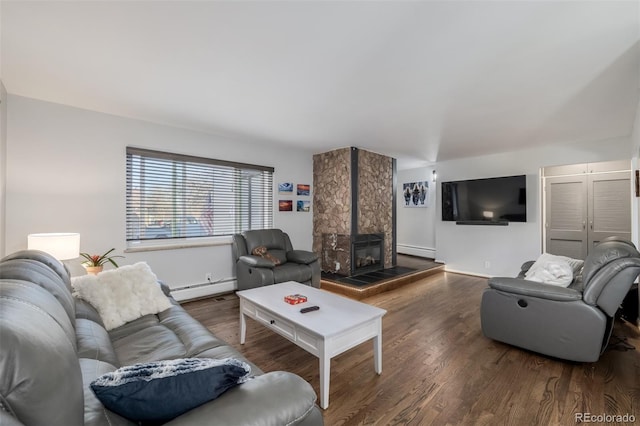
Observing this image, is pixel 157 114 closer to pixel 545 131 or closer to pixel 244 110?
pixel 244 110

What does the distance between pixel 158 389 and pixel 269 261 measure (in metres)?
2.79

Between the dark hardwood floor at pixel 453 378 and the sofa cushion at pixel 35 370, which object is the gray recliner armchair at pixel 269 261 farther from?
the sofa cushion at pixel 35 370

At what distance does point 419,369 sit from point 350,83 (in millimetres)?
2402

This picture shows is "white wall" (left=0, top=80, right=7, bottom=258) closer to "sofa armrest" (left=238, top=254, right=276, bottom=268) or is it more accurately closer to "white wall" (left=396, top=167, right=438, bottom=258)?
"sofa armrest" (left=238, top=254, right=276, bottom=268)

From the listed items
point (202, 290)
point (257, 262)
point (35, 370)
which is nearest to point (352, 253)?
point (257, 262)

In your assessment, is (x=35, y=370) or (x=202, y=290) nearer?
(x=35, y=370)

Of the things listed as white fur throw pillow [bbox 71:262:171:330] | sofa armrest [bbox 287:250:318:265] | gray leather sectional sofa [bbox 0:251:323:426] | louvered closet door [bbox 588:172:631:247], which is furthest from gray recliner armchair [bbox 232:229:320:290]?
louvered closet door [bbox 588:172:631:247]

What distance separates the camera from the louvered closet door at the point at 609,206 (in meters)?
4.34

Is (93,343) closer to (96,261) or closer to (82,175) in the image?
(96,261)

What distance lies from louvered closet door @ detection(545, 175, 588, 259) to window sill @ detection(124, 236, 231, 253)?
574 cm

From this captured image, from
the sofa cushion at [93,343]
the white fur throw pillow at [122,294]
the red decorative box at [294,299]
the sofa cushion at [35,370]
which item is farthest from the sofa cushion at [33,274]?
the red decorative box at [294,299]

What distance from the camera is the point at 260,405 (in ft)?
2.91

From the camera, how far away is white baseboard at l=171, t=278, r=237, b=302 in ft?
12.0

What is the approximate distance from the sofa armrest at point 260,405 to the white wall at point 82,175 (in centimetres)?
315
